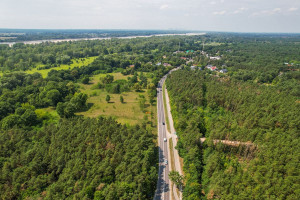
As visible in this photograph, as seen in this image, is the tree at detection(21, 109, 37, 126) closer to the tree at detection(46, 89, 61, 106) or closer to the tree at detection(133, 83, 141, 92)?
the tree at detection(46, 89, 61, 106)

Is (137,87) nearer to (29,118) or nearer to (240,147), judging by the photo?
(29,118)

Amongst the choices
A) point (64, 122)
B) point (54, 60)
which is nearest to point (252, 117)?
point (64, 122)

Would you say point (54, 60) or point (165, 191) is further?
point (54, 60)

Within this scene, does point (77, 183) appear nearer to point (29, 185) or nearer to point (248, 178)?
point (29, 185)

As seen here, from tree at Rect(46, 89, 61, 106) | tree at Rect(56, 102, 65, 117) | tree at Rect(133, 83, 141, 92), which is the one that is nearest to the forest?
tree at Rect(46, 89, 61, 106)

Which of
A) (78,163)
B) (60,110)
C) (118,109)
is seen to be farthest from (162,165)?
(60,110)

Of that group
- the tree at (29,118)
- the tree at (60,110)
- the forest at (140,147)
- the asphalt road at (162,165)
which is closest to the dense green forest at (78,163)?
the forest at (140,147)

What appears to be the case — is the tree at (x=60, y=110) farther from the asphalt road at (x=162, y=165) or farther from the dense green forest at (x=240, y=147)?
the dense green forest at (x=240, y=147)
